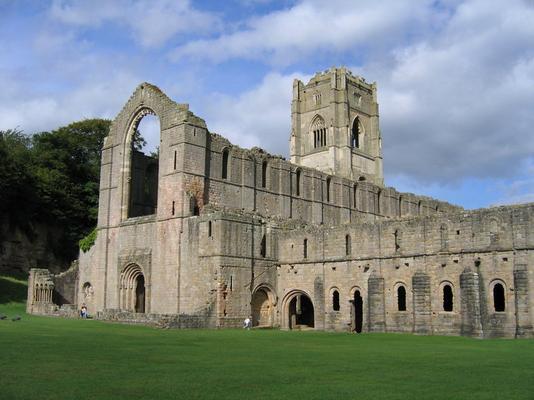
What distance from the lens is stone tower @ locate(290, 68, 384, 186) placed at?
7519 centimetres

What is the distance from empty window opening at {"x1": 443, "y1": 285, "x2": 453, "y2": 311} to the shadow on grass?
3208 centimetres

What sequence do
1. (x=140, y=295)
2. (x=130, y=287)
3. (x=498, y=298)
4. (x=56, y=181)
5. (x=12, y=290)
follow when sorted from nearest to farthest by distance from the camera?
(x=498, y=298) → (x=130, y=287) → (x=140, y=295) → (x=12, y=290) → (x=56, y=181)

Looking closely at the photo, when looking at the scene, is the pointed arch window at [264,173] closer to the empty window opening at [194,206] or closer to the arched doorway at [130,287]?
the empty window opening at [194,206]

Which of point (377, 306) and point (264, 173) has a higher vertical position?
point (264, 173)

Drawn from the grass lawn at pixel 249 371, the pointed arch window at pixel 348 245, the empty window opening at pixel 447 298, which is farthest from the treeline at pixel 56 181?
the empty window opening at pixel 447 298

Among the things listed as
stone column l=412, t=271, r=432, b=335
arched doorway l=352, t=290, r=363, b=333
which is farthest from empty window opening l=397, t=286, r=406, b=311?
arched doorway l=352, t=290, r=363, b=333

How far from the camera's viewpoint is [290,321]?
4125cm

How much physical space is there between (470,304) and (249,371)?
1983 cm

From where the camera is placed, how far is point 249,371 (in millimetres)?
14844

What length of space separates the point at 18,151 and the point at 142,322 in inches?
1330

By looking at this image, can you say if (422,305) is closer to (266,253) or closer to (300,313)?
(300,313)

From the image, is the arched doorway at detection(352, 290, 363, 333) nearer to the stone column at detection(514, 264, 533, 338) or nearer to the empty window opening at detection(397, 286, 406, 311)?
the empty window opening at detection(397, 286, 406, 311)

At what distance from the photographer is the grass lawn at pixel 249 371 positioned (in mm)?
11781

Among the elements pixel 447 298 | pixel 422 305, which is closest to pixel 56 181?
pixel 422 305
